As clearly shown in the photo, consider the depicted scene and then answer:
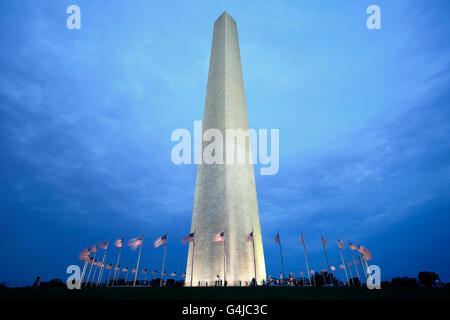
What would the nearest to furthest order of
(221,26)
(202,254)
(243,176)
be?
(202,254) < (243,176) < (221,26)

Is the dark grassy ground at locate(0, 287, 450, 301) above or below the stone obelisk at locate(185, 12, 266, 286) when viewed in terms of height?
below

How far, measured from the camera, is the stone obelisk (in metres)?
20.0

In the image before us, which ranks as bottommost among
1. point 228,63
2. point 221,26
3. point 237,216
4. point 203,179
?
point 237,216

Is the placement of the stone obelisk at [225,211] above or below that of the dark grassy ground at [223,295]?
above

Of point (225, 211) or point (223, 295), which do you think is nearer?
point (223, 295)

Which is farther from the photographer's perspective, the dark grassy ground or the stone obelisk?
the stone obelisk

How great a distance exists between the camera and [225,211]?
21.0m

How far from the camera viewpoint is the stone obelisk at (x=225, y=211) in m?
20.0

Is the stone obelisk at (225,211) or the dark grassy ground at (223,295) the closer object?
the dark grassy ground at (223,295)

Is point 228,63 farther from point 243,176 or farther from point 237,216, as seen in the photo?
point 237,216

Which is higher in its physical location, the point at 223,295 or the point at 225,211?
the point at 225,211
